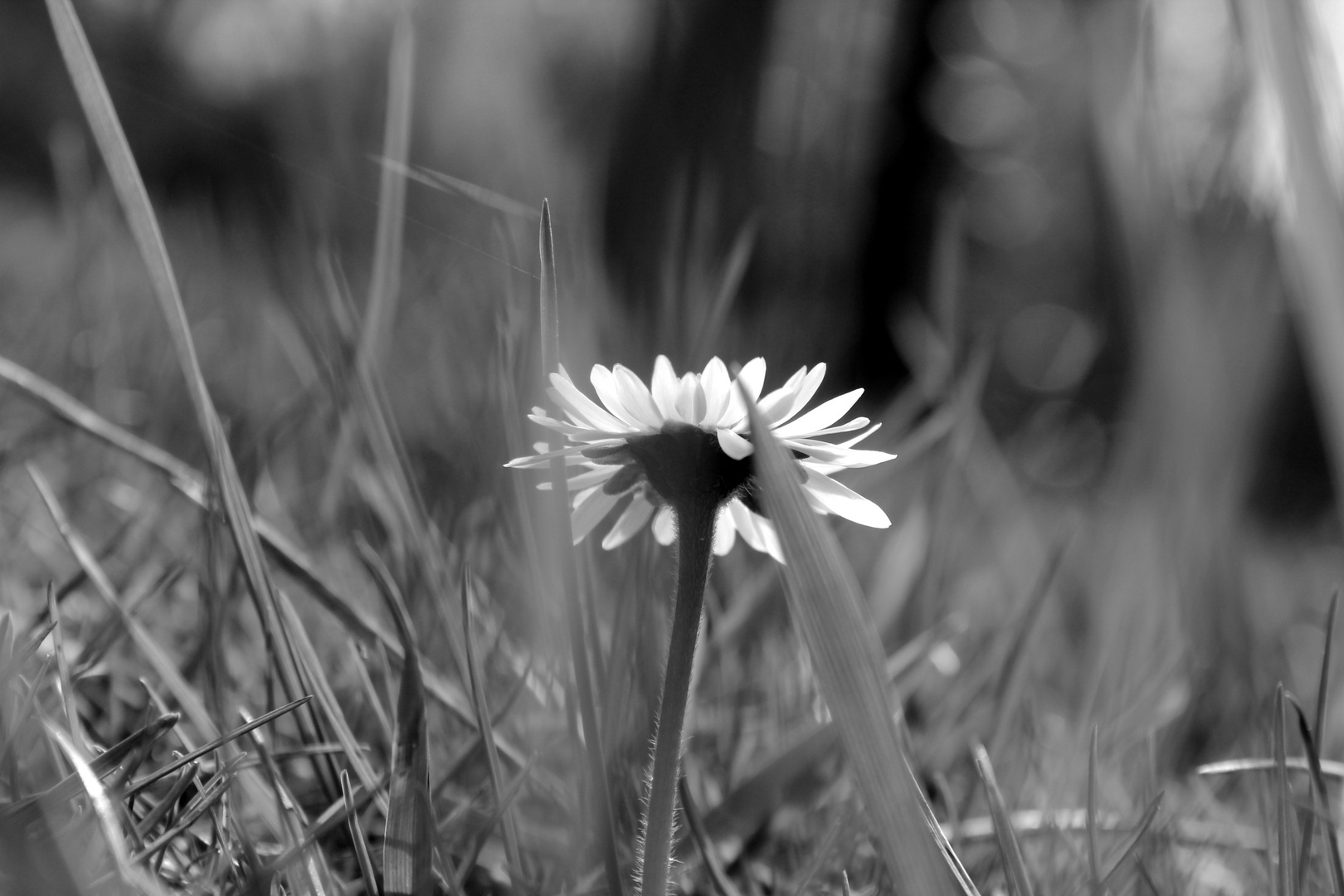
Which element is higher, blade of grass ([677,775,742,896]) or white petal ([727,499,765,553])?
white petal ([727,499,765,553])

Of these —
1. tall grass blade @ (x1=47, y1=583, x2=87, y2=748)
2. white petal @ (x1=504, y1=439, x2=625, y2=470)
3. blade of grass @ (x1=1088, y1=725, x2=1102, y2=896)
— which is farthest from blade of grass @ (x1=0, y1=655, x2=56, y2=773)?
blade of grass @ (x1=1088, y1=725, x2=1102, y2=896)

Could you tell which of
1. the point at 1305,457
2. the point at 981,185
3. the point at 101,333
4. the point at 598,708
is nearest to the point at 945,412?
the point at 598,708

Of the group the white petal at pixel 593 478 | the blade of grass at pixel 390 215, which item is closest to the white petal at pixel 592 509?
the white petal at pixel 593 478

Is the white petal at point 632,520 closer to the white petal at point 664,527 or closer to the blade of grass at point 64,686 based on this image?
the white petal at point 664,527

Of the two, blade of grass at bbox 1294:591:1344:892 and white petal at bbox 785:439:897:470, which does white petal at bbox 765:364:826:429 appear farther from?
blade of grass at bbox 1294:591:1344:892

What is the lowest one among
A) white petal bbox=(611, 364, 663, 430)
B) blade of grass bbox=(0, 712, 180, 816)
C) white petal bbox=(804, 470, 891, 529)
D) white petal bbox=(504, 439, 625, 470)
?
white petal bbox=(804, 470, 891, 529)

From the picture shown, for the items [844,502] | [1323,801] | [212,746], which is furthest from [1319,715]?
[212,746]

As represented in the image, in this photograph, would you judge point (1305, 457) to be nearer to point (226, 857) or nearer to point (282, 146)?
point (282, 146)

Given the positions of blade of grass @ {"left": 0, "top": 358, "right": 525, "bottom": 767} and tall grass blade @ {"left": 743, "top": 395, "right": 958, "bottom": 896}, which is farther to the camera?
blade of grass @ {"left": 0, "top": 358, "right": 525, "bottom": 767}
